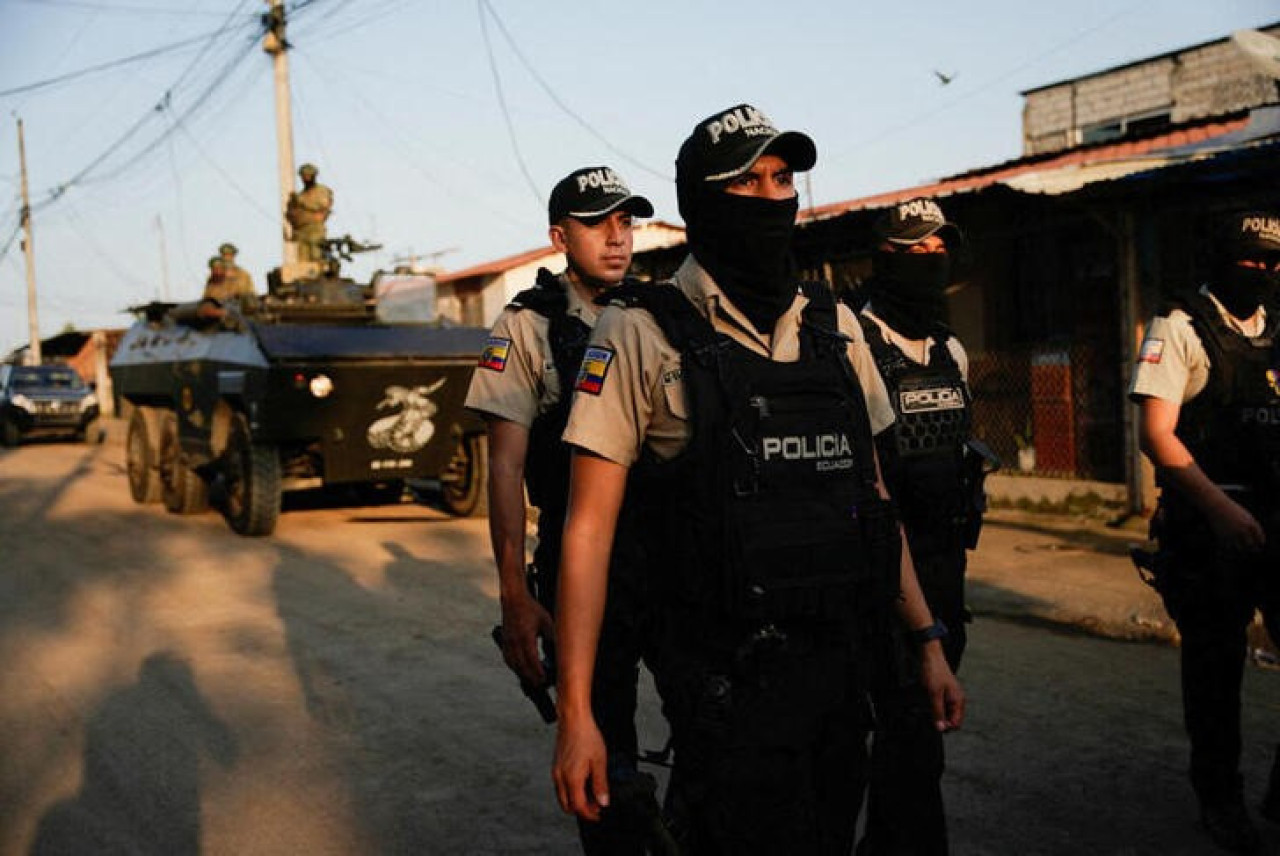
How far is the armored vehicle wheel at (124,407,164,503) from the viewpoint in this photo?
11320mm

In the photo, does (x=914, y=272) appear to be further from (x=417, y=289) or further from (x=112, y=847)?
(x=417, y=289)

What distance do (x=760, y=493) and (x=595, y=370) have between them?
0.35 m

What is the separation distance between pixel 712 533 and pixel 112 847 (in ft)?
7.97

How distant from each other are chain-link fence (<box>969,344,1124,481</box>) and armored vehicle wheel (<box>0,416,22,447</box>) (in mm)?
17586

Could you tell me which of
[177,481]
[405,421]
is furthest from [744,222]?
[177,481]

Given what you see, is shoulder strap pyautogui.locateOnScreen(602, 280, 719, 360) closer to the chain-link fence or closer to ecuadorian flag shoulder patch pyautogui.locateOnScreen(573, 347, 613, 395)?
ecuadorian flag shoulder patch pyautogui.locateOnScreen(573, 347, 613, 395)

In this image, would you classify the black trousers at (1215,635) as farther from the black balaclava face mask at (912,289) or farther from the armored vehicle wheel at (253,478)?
the armored vehicle wheel at (253,478)

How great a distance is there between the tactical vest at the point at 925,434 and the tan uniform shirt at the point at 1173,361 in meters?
0.57

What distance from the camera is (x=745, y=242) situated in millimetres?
1978

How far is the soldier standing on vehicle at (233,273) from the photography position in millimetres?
11617

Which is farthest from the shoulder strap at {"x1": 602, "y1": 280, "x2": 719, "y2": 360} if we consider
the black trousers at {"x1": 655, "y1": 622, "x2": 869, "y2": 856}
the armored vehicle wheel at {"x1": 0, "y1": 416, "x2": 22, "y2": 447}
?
the armored vehicle wheel at {"x1": 0, "y1": 416, "x2": 22, "y2": 447}

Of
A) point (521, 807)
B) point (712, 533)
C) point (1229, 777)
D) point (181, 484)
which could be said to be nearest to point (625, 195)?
point (712, 533)

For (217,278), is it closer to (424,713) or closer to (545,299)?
(424,713)

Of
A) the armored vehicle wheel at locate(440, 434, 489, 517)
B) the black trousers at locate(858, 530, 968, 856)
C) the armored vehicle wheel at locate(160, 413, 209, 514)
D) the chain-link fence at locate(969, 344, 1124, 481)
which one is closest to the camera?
the black trousers at locate(858, 530, 968, 856)
